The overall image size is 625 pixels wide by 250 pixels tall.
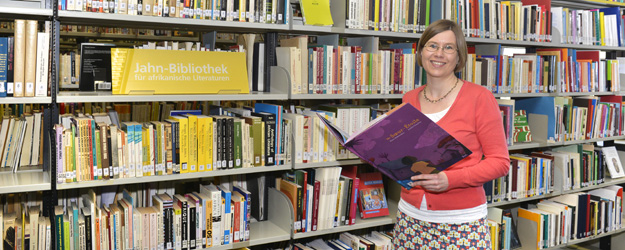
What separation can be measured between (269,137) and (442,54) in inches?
38.5

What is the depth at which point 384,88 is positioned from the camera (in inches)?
114

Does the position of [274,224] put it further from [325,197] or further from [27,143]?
[27,143]

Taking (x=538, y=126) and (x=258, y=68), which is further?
(x=538, y=126)

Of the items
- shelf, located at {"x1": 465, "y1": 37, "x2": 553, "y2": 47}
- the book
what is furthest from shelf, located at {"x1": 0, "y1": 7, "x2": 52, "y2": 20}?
the book

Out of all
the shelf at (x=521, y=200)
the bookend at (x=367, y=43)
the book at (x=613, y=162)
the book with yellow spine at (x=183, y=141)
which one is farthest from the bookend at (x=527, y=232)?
the book with yellow spine at (x=183, y=141)

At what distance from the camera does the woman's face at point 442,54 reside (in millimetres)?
1933

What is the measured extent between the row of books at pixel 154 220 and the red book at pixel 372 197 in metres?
0.70

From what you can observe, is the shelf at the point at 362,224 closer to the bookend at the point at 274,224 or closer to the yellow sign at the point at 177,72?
the bookend at the point at 274,224

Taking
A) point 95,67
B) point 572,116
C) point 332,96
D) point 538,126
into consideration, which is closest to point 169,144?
point 95,67

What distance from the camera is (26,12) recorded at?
1991 mm

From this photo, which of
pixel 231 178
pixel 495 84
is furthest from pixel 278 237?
pixel 495 84

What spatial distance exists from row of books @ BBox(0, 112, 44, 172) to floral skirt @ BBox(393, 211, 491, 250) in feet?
5.59

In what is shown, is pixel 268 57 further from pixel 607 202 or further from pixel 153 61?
pixel 607 202

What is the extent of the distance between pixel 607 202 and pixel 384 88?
222cm
